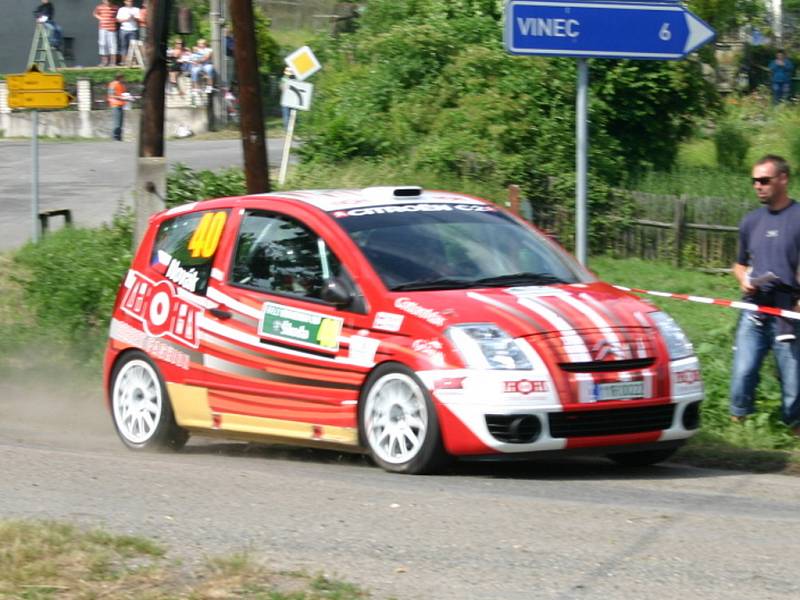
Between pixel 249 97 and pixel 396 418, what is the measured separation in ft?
27.3

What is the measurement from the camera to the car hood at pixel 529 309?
8742mm

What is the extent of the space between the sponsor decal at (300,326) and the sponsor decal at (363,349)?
0.49 ft

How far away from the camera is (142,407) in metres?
10.8

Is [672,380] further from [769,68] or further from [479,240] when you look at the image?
[769,68]

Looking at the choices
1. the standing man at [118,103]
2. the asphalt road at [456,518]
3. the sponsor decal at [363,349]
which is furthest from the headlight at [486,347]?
the standing man at [118,103]

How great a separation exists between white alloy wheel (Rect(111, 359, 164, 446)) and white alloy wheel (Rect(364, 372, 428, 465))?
2.19 metres

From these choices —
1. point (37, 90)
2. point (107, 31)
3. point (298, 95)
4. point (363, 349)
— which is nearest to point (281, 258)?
point (363, 349)

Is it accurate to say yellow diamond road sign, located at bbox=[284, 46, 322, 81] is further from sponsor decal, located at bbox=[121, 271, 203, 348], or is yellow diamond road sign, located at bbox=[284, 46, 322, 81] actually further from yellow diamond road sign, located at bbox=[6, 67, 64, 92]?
sponsor decal, located at bbox=[121, 271, 203, 348]

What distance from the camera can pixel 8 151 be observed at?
3778cm

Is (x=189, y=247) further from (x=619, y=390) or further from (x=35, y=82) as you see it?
(x=35, y=82)

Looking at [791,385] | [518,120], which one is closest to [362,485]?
[791,385]

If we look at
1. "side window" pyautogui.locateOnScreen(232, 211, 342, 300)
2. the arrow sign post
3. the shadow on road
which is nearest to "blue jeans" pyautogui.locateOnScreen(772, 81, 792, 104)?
the arrow sign post

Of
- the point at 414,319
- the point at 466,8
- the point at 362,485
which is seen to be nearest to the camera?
the point at 362,485

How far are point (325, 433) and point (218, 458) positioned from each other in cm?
126
